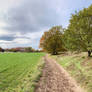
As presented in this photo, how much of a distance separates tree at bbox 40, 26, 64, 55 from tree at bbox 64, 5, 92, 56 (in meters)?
19.8

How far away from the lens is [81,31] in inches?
547

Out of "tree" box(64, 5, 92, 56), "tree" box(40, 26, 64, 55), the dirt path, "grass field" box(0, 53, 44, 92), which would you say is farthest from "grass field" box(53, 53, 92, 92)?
"tree" box(40, 26, 64, 55)

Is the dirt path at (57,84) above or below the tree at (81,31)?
below

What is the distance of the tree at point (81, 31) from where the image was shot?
13.3 m

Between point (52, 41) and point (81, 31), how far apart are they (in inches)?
866

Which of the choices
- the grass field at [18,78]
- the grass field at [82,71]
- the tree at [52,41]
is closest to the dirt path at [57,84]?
the grass field at [82,71]

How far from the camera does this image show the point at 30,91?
5.36 meters

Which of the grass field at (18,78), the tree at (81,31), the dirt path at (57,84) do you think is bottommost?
the dirt path at (57,84)

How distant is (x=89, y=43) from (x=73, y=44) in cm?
288

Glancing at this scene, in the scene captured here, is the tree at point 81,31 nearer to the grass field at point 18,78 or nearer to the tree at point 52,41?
the grass field at point 18,78

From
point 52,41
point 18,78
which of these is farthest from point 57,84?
point 52,41

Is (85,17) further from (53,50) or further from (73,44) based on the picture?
(53,50)

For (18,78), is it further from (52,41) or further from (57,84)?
(52,41)

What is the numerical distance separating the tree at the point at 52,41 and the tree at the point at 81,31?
65.0ft
